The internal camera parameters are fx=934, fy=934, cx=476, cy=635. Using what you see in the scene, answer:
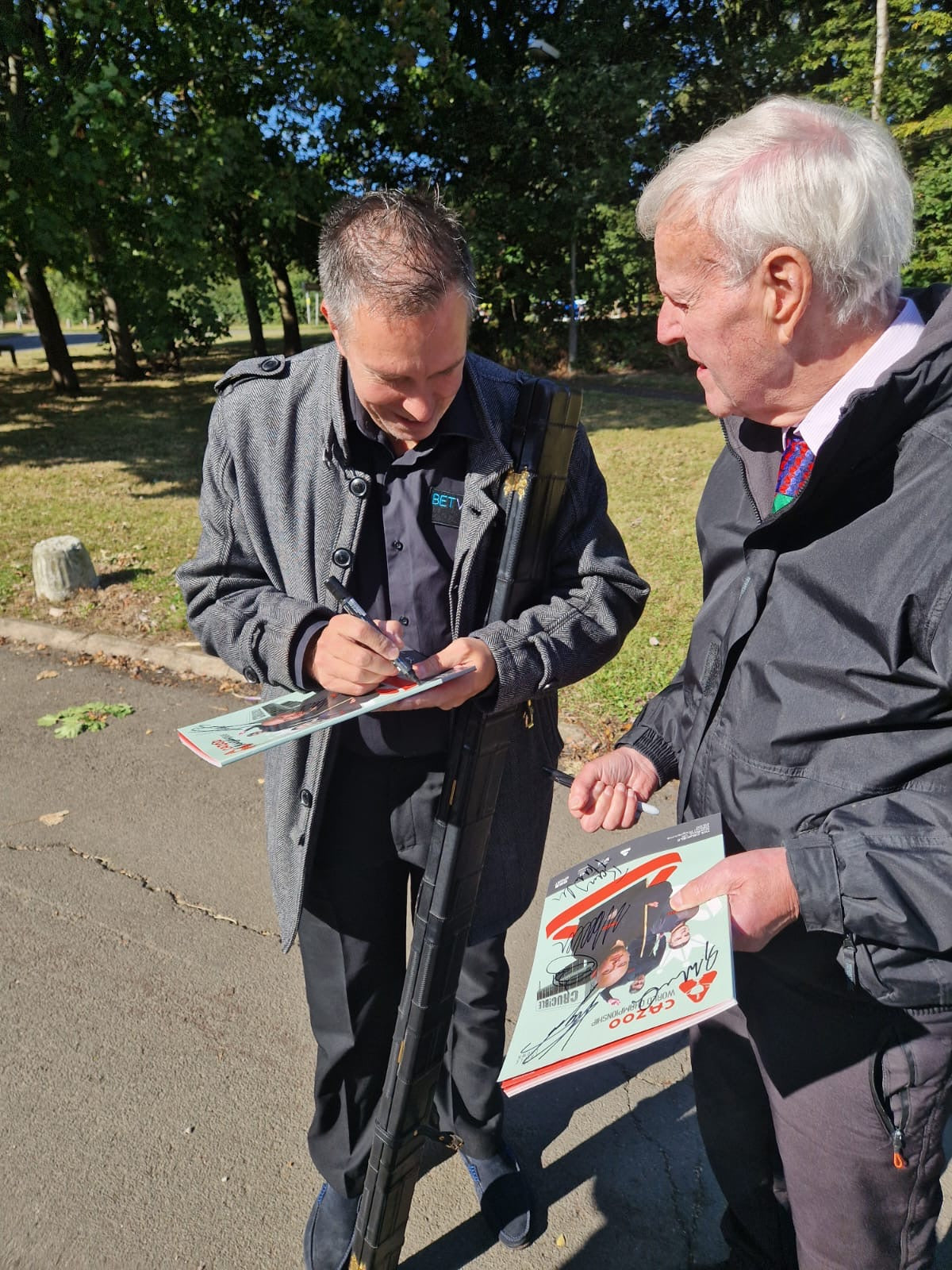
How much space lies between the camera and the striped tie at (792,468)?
151 centimetres

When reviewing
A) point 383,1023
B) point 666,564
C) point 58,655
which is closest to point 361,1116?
point 383,1023

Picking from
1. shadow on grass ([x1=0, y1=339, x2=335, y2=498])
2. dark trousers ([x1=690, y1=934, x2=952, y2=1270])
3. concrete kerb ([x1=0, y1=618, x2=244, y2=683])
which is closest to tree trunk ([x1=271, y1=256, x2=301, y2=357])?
shadow on grass ([x1=0, y1=339, x2=335, y2=498])

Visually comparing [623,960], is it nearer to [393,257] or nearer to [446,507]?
[446,507]

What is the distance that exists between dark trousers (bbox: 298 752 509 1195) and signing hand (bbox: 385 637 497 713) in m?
0.39

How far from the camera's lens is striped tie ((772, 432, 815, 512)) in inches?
59.6

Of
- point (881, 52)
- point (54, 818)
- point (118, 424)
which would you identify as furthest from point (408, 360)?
point (881, 52)

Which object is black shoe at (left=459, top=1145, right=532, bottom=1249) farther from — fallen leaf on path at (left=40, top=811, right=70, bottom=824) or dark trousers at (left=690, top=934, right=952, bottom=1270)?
fallen leaf on path at (left=40, top=811, right=70, bottom=824)

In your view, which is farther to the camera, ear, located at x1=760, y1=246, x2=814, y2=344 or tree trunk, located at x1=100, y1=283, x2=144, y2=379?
tree trunk, located at x1=100, y1=283, x2=144, y2=379

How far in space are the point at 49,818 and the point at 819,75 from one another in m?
22.3

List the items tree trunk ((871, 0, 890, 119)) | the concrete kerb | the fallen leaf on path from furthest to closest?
tree trunk ((871, 0, 890, 119)) → the concrete kerb → the fallen leaf on path

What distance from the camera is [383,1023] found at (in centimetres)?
231

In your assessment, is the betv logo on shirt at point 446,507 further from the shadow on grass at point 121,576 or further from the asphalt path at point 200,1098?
the shadow on grass at point 121,576

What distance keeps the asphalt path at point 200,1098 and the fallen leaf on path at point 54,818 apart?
20 mm

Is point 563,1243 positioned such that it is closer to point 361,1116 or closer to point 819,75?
point 361,1116
